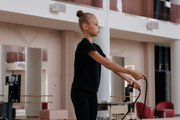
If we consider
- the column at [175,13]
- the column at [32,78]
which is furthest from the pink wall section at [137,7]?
the column at [32,78]

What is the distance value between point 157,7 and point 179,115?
4.85 metres

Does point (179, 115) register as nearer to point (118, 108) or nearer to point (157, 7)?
point (118, 108)

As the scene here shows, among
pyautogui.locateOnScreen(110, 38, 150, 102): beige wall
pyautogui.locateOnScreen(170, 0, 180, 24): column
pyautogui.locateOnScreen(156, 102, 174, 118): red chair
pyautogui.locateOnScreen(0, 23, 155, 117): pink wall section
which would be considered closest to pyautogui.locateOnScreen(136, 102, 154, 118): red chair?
pyautogui.locateOnScreen(156, 102, 174, 118): red chair

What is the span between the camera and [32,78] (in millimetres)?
12812

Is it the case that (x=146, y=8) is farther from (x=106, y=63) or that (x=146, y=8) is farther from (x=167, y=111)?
(x=106, y=63)

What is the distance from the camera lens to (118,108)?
33.7 feet

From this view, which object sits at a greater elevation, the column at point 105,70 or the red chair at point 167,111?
the column at point 105,70

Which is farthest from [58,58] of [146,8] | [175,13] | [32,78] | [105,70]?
[175,13]

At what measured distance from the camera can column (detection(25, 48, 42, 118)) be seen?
12.2 metres

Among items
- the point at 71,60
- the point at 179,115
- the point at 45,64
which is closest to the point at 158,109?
the point at 179,115

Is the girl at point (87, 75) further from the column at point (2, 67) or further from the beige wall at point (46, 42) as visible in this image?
the column at point (2, 67)

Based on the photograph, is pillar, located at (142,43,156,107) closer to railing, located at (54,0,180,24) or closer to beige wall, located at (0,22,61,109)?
railing, located at (54,0,180,24)

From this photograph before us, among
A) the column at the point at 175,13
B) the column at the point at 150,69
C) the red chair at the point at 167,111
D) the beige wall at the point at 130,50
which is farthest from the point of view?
the column at the point at 150,69

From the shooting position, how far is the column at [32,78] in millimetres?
12172
